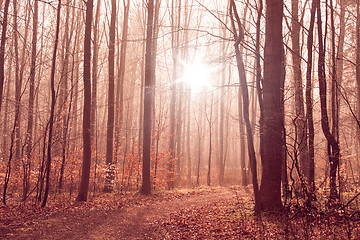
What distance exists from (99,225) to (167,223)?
166 centimetres

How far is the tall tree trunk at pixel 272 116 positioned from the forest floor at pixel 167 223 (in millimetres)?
527

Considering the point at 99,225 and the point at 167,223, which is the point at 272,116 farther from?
the point at 99,225

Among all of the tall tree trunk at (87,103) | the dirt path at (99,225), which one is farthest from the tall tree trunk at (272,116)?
the tall tree trunk at (87,103)

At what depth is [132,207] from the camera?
29.5 feet

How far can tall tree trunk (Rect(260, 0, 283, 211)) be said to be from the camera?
6387 mm

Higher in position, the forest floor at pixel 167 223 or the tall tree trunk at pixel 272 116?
the tall tree trunk at pixel 272 116

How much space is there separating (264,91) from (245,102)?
688 millimetres

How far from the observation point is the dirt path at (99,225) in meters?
5.77

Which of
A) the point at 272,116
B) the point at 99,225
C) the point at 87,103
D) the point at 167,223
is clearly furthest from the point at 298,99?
the point at 87,103

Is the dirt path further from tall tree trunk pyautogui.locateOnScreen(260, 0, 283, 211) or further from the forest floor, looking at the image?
tall tree trunk pyautogui.locateOnScreen(260, 0, 283, 211)

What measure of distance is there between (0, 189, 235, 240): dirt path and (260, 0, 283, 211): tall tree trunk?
8.98 feet

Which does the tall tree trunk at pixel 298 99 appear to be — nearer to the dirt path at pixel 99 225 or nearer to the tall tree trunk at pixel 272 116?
the tall tree trunk at pixel 272 116

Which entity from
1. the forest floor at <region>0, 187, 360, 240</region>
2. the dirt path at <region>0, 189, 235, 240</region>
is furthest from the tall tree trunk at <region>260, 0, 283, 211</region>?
the dirt path at <region>0, 189, 235, 240</region>

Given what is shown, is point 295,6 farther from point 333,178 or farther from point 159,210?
point 159,210
